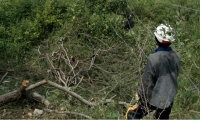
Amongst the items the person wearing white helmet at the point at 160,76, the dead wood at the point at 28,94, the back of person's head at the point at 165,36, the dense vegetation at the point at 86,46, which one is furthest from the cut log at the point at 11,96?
the back of person's head at the point at 165,36

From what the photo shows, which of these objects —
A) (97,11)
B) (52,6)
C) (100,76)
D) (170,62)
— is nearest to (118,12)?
(97,11)

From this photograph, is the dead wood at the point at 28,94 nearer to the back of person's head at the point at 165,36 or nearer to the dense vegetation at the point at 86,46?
the dense vegetation at the point at 86,46

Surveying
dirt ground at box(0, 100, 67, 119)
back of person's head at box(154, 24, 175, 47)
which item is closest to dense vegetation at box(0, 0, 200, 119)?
dirt ground at box(0, 100, 67, 119)

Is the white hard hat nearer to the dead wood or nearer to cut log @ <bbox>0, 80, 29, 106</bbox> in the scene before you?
the dead wood

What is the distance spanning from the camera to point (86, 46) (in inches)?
245

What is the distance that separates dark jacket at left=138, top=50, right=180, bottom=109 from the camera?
10.9 ft

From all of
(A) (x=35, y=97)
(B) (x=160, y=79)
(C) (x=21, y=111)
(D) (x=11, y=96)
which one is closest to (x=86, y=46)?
(A) (x=35, y=97)

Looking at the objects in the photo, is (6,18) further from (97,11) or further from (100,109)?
(100,109)

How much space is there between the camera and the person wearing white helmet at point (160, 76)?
3.33 meters

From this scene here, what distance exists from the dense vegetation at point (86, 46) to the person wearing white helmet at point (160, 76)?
55 centimetres

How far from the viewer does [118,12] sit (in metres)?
7.20

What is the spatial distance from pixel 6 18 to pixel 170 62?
4.42 meters

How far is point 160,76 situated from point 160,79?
4cm

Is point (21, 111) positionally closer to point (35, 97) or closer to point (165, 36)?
point (35, 97)
